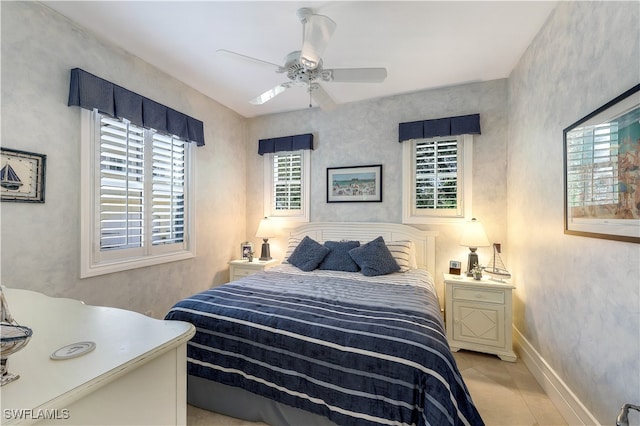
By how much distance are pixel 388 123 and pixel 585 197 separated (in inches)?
89.4

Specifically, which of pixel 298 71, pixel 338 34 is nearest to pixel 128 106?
pixel 298 71

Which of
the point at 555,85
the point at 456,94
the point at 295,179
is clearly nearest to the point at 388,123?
the point at 456,94

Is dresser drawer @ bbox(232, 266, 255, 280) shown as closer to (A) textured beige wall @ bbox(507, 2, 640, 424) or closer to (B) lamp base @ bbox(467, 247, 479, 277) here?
(B) lamp base @ bbox(467, 247, 479, 277)

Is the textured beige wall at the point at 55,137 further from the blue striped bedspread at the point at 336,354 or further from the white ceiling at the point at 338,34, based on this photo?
the blue striped bedspread at the point at 336,354

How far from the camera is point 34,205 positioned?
6.57ft

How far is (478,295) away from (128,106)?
3.75 m

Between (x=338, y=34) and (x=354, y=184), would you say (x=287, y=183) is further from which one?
(x=338, y=34)

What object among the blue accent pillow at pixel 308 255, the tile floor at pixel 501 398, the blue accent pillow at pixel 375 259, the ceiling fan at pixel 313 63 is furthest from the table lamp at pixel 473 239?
the ceiling fan at pixel 313 63

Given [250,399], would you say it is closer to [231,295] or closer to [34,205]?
[231,295]

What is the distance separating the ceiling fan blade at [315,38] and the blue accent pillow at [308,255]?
6.25 feet

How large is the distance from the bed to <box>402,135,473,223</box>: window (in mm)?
1241

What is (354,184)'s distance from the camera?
3697mm

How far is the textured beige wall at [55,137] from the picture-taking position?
74.7 inches

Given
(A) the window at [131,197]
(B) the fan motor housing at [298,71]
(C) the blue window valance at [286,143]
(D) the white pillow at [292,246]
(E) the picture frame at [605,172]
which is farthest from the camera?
(C) the blue window valance at [286,143]
